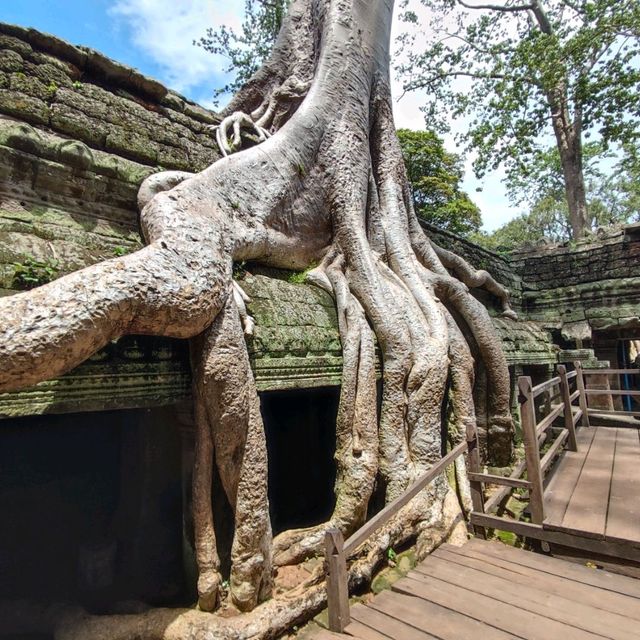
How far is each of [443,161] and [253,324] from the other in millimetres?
13669

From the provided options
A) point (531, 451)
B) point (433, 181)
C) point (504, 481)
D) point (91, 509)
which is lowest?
point (91, 509)

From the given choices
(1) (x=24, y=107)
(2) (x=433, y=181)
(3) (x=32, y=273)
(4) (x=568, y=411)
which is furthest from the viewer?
(2) (x=433, y=181)

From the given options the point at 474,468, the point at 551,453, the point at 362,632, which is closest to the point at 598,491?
the point at 551,453

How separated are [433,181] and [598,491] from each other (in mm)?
11947

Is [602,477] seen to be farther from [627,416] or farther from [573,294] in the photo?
[573,294]

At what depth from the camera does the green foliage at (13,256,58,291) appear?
2043mm

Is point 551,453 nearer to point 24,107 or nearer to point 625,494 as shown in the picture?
point 625,494

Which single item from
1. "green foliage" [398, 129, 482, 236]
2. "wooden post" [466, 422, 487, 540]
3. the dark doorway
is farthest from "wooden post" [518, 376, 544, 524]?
"green foliage" [398, 129, 482, 236]

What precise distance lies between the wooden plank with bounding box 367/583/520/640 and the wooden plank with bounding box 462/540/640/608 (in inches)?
27.7

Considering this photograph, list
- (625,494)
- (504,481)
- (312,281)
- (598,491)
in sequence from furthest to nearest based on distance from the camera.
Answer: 1. (312,281)
2. (598,491)
3. (625,494)
4. (504,481)

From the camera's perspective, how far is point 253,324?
9.24 feet

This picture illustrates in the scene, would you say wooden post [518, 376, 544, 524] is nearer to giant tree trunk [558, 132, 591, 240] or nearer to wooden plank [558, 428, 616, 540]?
wooden plank [558, 428, 616, 540]

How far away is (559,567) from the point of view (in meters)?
2.68

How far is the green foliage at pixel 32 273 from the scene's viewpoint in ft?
6.70
